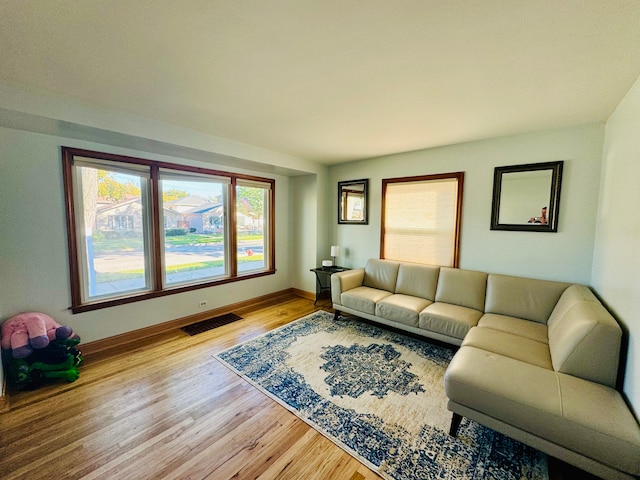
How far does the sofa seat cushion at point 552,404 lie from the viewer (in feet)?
4.13

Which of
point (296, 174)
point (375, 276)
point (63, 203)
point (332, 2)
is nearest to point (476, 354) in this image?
point (375, 276)

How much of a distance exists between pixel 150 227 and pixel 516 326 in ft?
13.9

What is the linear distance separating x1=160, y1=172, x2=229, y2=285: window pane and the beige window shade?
8.60 ft

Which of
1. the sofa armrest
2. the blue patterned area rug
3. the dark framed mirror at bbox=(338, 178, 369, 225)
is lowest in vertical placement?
the blue patterned area rug

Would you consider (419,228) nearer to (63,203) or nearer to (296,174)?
(296,174)

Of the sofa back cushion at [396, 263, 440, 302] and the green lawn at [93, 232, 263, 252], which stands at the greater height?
the green lawn at [93, 232, 263, 252]

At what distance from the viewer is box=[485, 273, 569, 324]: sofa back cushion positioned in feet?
8.65

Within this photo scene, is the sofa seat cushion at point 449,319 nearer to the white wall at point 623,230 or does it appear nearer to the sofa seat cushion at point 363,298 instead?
the sofa seat cushion at point 363,298

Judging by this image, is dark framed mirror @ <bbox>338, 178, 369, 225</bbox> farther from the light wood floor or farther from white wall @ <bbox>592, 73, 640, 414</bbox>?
the light wood floor

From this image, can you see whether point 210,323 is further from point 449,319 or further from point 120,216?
point 449,319

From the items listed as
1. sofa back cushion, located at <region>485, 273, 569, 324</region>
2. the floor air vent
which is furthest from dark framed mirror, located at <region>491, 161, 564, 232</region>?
the floor air vent

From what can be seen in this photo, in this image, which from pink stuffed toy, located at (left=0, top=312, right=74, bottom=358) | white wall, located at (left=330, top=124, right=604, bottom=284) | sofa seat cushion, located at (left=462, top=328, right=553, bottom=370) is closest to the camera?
sofa seat cushion, located at (left=462, top=328, right=553, bottom=370)

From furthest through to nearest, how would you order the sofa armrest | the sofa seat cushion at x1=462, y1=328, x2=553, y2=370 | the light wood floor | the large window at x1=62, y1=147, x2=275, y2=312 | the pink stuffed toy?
the sofa armrest
the large window at x1=62, y1=147, x2=275, y2=312
the pink stuffed toy
the sofa seat cushion at x1=462, y1=328, x2=553, y2=370
the light wood floor

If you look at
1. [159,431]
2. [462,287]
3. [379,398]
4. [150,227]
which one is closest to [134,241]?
[150,227]
